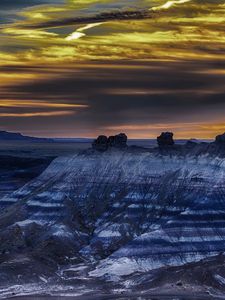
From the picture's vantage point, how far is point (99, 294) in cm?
17612

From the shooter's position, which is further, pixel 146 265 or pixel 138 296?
pixel 146 265

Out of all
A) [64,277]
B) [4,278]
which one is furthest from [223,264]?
[4,278]

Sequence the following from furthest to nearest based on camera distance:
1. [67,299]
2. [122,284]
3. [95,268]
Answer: [95,268] < [122,284] < [67,299]

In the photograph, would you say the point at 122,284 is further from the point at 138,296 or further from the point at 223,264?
the point at 223,264

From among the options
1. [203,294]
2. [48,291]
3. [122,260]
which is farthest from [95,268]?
[203,294]

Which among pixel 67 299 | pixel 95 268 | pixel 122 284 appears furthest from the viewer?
pixel 95 268

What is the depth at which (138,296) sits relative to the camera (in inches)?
6777

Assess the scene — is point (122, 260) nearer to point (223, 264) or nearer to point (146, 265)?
point (146, 265)

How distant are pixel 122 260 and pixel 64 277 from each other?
15.7m

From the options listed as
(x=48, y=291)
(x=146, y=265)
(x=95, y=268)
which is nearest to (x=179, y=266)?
(x=146, y=265)

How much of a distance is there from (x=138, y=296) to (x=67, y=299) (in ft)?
49.9

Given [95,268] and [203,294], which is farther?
[95,268]

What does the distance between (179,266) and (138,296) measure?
2556 centimetres

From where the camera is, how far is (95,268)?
19688 centimetres
